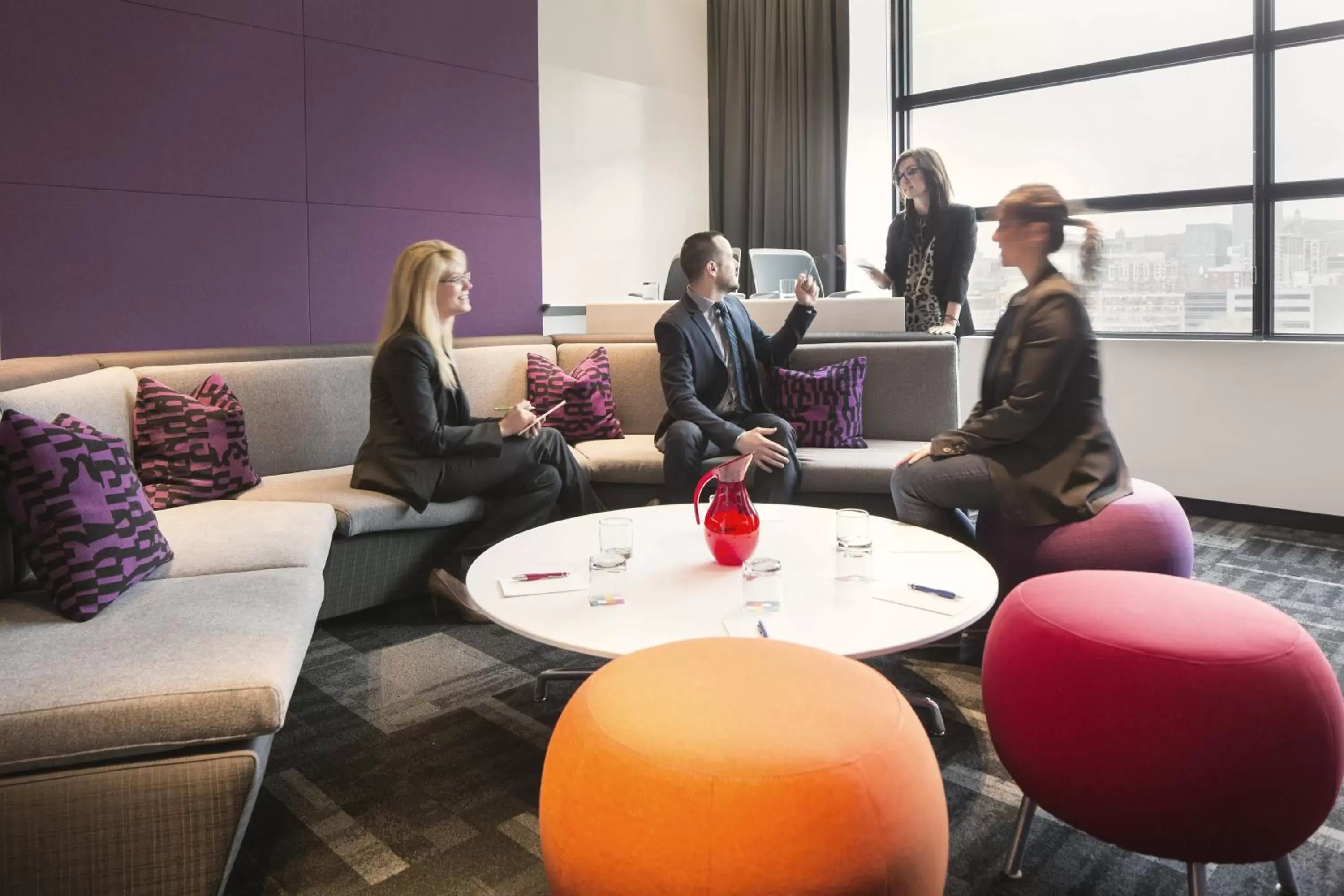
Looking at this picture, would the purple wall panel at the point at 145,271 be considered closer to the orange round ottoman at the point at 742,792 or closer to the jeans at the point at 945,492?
the jeans at the point at 945,492

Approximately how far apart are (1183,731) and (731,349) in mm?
2418

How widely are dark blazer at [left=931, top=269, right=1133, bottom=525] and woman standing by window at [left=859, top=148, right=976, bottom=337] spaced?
1350 mm

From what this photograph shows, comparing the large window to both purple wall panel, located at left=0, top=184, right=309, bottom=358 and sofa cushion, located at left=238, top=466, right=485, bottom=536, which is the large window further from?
purple wall panel, located at left=0, top=184, right=309, bottom=358

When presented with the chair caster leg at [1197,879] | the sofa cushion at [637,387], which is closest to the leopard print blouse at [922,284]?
the sofa cushion at [637,387]

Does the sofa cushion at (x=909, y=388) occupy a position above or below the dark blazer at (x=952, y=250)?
below

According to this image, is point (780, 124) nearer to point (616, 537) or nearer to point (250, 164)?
point (250, 164)

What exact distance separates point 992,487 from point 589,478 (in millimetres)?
1501

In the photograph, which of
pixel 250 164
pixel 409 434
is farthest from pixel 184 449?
pixel 250 164

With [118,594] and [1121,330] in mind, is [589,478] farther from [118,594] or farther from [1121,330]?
[1121,330]

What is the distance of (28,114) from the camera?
351 cm

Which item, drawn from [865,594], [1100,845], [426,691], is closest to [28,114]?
[426,691]

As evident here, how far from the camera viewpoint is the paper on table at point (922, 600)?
1865mm

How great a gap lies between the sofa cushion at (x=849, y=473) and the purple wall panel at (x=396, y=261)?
181cm

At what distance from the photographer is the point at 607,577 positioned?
2084 mm
